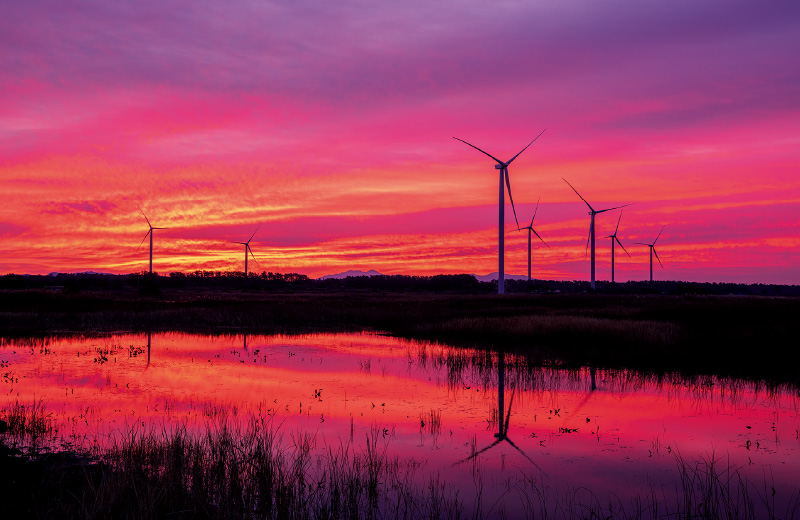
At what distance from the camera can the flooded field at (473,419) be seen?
1177cm

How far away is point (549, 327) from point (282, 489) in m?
30.6

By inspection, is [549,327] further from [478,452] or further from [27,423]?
[27,423]

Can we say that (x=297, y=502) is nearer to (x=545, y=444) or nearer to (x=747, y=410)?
(x=545, y=444)

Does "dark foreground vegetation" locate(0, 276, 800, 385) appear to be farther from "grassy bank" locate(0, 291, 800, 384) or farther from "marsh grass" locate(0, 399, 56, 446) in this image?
"marsh grass" locate(0, 399, 56, 446)

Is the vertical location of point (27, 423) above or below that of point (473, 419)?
above

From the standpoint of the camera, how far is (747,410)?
19.0 m

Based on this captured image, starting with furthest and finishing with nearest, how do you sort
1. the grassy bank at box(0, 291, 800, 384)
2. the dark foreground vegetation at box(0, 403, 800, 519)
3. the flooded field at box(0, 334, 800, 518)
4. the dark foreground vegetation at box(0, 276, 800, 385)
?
the grassy bank at box(0, 291, 800, 384), the dark foreground vegetation at box(0, 276, 800, 385), the flooded field at box(0, 334, 800, 518), the dark foreground vegetation at box(0, 403, 800, 519)

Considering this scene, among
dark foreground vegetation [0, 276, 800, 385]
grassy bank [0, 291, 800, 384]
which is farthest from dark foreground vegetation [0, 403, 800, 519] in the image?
grassy bank [0, 291, 800, 384]

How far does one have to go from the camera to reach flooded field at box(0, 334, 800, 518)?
38.6ft

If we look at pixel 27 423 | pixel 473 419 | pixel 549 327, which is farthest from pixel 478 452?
pixel 549 327

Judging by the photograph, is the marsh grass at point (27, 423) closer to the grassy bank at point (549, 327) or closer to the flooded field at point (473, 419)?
the flooded field at point (473, 419)

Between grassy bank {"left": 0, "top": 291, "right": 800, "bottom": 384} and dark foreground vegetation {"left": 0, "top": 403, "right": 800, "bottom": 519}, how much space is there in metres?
17.4

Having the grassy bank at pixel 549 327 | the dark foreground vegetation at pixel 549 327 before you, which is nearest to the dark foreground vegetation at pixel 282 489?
the dark foreground vegetation at pixel 549 327

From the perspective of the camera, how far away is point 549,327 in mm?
38781
